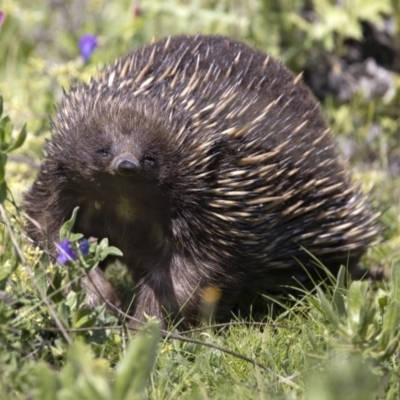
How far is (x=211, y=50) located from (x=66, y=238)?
5.08ft

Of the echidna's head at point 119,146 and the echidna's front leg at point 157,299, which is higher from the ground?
the echidna's head at point 119,146

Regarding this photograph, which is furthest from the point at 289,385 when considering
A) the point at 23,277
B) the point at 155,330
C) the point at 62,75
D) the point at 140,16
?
the point at 140,16

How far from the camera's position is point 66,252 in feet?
9.59

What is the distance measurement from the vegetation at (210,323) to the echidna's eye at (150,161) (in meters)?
0.57

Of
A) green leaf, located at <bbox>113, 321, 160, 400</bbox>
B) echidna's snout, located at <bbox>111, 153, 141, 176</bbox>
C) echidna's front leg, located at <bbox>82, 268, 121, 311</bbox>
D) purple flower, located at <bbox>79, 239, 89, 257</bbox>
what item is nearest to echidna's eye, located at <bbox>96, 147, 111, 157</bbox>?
echidna's snout, located at <bbox>111, 153, 141, 176</bbox>

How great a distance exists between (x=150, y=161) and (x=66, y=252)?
2.71 feet

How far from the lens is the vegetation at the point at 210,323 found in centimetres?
255

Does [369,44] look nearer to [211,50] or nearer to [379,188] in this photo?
[379,188]

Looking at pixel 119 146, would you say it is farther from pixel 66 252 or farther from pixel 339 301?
pixel 339 301

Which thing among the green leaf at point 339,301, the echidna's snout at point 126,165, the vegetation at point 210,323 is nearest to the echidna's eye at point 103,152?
the echidna's snout at point 126,165

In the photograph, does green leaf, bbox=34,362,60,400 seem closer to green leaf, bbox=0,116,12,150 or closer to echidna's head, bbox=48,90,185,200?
green leaf, bbox=0,116,12,150

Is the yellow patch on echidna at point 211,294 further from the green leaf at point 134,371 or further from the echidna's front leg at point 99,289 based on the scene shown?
the green leaf at point 134,371

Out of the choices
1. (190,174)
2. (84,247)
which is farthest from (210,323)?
(84,247)

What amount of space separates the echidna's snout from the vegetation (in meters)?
0.43
